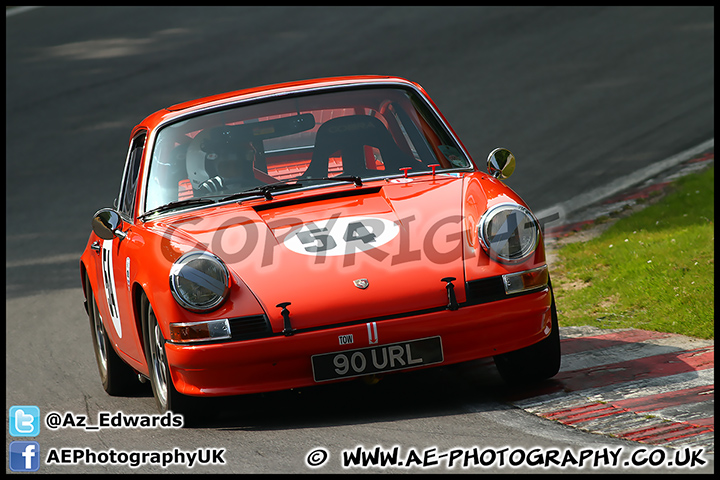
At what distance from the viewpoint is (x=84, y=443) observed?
4504mm

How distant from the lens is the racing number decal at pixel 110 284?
5.31 m

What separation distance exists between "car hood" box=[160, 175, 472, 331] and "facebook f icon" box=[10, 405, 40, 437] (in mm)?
1289

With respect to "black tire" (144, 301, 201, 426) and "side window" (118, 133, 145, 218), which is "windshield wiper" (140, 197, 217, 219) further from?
"black tire" (144, 301, 201, 426)

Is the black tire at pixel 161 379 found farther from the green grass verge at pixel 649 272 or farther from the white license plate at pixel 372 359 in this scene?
the green grass verge at pixel 649 272

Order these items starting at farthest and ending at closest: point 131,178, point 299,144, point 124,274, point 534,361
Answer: point 131,178 → point 299,144 → point 124,274 → point 534,361

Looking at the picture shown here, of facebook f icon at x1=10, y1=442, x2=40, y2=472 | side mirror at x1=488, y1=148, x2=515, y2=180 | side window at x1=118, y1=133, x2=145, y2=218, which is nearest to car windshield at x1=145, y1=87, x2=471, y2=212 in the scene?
side mirror at x1=488, y1=148, x2=515, y2=180

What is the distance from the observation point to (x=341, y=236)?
4.48 m

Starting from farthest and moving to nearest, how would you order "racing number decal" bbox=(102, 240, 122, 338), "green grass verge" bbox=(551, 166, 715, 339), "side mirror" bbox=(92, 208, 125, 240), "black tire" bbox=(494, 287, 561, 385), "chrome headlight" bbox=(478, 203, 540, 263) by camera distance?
"green grass verge" bbox=(551, 166, 715, 339) → "racing number decal" bbox=(102, 240, 122, 338) → "side mirror" bbox=(92, 208, 125, 240) → "black tire" bbox=(494, 287, 561, 385) → "chrome headlight" bbox=(478, 203, 540, 263)

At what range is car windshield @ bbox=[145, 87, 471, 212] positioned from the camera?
17.1 feet

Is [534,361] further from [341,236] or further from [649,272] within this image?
[649,272]

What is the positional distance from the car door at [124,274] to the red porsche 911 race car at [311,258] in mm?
19

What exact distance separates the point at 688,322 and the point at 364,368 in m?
2.34

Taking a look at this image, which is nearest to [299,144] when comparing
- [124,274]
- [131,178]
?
[131,178]

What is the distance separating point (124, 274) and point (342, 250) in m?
1.24
